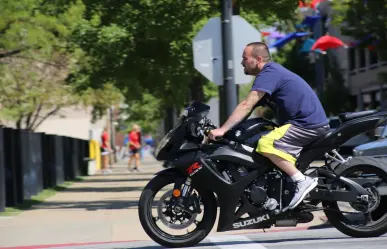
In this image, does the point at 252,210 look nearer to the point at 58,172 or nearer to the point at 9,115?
the point at 58,172

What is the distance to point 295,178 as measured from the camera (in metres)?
7.79

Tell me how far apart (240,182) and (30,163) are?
1046cm

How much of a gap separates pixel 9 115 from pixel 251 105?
30396mm

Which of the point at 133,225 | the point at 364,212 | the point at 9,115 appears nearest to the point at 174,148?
the point at 364,212

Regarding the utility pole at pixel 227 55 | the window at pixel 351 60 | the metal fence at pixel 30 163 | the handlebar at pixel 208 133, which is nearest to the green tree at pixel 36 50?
the metal fence at pixel 30 163

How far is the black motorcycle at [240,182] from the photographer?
7.86m

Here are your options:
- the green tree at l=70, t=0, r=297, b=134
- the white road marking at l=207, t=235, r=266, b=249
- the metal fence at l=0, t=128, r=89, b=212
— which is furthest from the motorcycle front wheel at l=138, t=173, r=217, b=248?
the green tree at l=70, t=0, r=297, b=134

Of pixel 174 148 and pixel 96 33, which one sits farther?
pixel 96 33

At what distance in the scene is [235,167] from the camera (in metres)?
7.89

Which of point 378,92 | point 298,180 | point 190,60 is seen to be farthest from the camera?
point 378,92

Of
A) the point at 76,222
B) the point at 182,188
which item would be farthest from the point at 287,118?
the point at 76,222

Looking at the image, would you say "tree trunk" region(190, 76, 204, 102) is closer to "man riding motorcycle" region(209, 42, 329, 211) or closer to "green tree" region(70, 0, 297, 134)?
"green tree" region(70, 0, 297, 134)

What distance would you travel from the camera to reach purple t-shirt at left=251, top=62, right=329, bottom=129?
7.88m

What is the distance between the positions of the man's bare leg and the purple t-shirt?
0.38 metres
